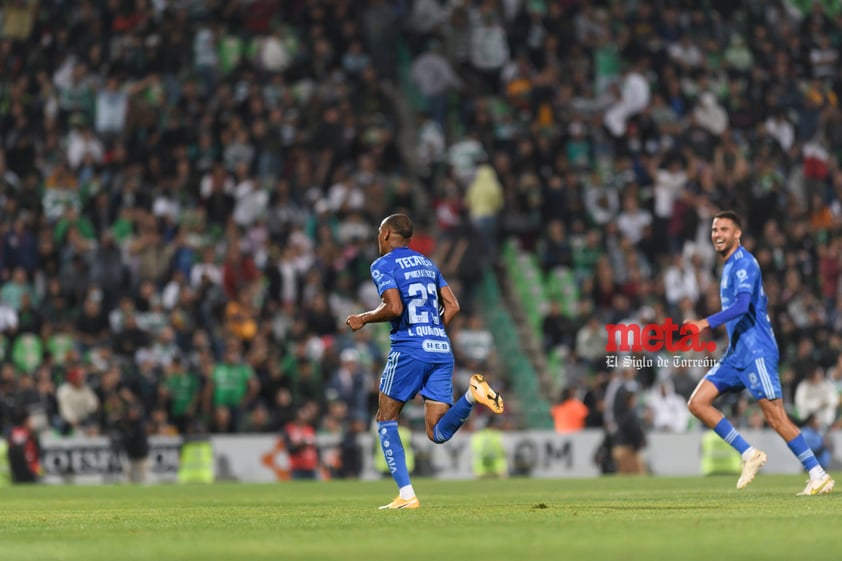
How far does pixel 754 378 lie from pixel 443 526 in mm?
5180

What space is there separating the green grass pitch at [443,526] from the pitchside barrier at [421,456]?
22.9ft

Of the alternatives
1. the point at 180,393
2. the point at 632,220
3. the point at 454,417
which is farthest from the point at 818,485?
the point at 632,220

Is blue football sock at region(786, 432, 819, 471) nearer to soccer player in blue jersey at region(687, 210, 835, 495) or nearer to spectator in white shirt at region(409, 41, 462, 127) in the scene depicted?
soccer player in blue jersey at region(687, 210, 835, 495)

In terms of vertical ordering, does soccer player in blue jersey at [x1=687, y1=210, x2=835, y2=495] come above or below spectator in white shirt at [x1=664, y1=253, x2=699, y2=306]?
below

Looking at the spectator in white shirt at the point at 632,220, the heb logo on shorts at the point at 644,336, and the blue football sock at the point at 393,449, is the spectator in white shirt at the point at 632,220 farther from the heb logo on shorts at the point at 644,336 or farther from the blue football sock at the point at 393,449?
the blue football sock at the point at 393,449

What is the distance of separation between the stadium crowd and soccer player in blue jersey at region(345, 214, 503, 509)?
12.6 metres

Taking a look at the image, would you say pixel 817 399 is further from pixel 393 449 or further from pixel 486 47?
pixel 393 449

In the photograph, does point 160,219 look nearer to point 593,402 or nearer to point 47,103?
point 47,103

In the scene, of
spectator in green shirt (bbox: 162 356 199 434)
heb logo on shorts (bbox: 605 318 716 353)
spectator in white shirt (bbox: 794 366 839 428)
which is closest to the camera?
spectator in green shirt (bbox: 162 356 199 434)

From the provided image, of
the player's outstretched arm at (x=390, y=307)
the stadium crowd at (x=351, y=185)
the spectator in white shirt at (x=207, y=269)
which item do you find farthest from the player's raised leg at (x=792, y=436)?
the spectator in white shirt at (x=207, y=269)

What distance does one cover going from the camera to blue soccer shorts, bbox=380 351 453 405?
1380 cm

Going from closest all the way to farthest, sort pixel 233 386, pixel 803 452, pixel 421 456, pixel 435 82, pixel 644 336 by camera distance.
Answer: pixel 803 452 → pixel 233 386 → pixel 421 456 → pixel 644 336 → pixel 435 82

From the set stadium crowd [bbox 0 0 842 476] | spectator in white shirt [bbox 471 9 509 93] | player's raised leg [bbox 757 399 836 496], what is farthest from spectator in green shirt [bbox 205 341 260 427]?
player's raised leg [bbox 757 399 836 496]

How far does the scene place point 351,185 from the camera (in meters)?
Answer: 30.1
